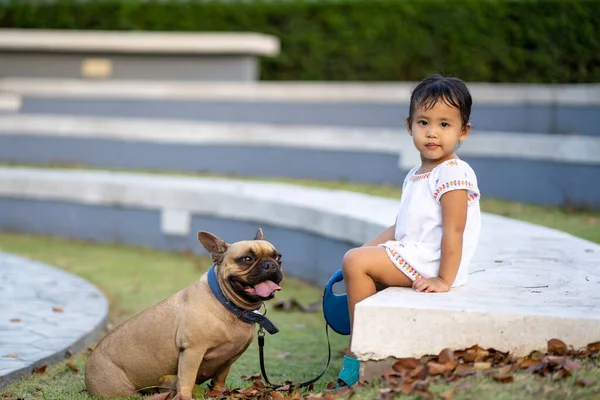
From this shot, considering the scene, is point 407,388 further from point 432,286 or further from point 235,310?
point 235,310

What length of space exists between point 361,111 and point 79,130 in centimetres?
382

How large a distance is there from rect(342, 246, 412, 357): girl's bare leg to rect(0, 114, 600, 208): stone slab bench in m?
5.28

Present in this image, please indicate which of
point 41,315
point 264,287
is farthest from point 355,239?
point 264,287

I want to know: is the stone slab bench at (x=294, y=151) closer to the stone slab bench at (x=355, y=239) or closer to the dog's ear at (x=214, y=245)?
the stone slab bench at (x=355, y=239)

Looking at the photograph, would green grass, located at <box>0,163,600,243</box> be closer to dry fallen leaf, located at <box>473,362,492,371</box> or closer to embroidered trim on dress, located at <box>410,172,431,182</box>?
embroidered trim on dress, located at <box>410,172,431,182</box>

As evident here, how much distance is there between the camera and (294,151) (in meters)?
12.5

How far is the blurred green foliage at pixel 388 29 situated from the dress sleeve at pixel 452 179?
7454mm

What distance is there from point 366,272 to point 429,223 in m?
0.38

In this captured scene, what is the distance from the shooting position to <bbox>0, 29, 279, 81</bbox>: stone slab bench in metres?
15.1

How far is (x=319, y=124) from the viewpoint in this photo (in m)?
13.8

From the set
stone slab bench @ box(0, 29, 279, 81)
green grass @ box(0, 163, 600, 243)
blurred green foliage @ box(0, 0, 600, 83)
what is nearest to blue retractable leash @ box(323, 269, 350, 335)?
green grass @ box(0, 163, 600, 243)

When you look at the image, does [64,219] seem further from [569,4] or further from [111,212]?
[569,4]

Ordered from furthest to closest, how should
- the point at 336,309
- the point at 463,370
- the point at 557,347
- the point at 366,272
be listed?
the point at 336,309 → the point at 366,272 → the point at 557,347 → the point at 463,370

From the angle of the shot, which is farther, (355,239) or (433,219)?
(355,239)
